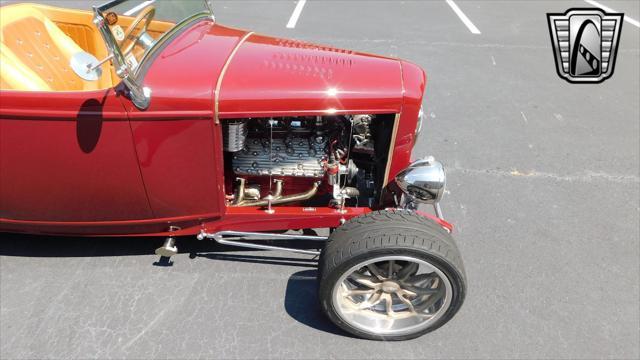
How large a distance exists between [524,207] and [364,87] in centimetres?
182

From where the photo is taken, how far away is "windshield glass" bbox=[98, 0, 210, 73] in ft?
7.43

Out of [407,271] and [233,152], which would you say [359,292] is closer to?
[407,271]

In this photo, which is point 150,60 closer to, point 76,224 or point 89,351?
point 76,224

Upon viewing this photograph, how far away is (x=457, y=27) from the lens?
7.11 meters

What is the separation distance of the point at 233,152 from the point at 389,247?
105 centimetres

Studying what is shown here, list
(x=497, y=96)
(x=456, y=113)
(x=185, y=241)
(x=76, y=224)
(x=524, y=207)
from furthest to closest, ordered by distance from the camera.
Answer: (x=497, y=96)
(x=456, y=113)
(x=524, y=207)
(x=185, y=241)
(x=76, y=224)

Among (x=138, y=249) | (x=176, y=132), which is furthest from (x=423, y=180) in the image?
(x=138, y=249)

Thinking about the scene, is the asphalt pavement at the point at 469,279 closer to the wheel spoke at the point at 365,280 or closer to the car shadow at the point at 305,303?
the car shadow at the point at 305,303

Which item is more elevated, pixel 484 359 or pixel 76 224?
pixel 76 224

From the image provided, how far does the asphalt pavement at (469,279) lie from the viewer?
8.29 ft

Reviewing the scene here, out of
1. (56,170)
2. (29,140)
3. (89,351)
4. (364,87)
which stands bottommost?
(89,351)

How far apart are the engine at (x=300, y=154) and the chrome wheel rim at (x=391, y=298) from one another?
18.5 inches

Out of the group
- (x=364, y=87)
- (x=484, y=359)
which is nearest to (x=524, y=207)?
(x=484, y=359)
